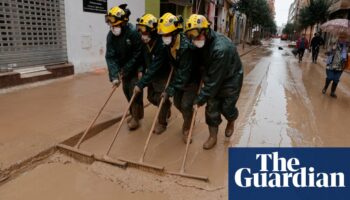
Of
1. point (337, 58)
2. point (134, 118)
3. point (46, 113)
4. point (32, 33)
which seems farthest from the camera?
point (337, 58)

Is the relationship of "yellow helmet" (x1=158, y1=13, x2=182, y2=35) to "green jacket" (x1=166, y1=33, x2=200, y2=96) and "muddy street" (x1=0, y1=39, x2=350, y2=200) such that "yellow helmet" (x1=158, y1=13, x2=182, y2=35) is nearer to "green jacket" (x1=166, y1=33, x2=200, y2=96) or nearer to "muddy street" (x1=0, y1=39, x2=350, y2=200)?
"green jacket" (x1=166, y1=33, x2=200, y2=96)

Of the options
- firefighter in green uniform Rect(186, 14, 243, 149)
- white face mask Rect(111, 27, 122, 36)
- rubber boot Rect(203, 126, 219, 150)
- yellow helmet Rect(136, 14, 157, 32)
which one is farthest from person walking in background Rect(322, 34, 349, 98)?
white face mask Rect(111, 27, 122, 36)

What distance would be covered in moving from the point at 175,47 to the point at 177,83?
17.1 inches

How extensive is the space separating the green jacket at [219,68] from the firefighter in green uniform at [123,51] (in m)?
1.00

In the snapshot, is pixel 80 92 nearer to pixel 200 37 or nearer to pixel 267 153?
pixel 200 37

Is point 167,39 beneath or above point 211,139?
above

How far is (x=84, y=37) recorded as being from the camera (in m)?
8.28

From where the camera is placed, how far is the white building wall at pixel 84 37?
773cm

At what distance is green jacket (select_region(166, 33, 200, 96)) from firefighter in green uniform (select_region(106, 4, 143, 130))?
0.59 metres

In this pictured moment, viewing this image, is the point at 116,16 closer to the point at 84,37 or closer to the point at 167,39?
the point at 167,39

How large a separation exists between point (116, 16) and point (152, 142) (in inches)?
67.2

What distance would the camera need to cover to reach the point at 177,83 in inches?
150

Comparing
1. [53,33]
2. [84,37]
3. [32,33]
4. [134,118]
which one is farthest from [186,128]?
[84,37]

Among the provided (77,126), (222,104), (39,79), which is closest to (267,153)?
(222,104)
